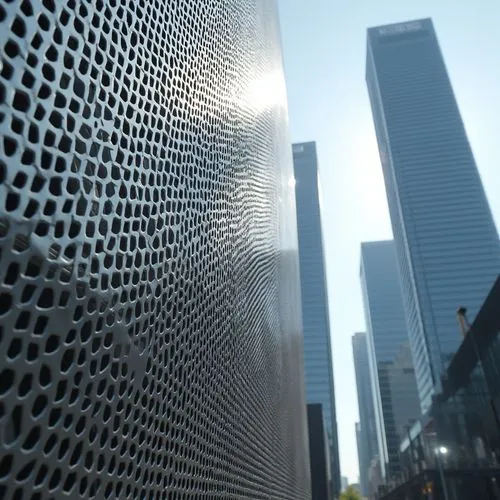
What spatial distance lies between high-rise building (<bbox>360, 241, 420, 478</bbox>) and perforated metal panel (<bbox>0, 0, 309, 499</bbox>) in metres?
119

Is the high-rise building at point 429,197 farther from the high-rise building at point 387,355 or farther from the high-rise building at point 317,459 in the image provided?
the high-rise building at point 317,459

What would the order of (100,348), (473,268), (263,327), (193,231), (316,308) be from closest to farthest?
(100,348), (193,231), (263,327), (473,268), (316,308)

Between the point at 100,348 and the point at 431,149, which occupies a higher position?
the point at 431,149

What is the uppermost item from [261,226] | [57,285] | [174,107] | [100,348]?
[261,226]

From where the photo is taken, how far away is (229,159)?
10.3 m

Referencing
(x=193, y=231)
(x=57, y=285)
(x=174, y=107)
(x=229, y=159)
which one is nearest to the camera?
(x=57, y=285)

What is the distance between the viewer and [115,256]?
4414 millimetres

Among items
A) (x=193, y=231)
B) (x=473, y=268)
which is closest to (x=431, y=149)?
(x=473, y=268)

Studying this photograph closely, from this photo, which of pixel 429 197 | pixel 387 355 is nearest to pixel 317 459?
pixel 429 197

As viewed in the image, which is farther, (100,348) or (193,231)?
(193,231)

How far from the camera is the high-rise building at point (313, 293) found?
134250 millimetres

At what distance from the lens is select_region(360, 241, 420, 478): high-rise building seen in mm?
141875

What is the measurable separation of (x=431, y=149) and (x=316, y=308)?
63.3 meters

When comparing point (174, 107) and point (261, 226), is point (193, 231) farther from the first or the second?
point (261, 226)
